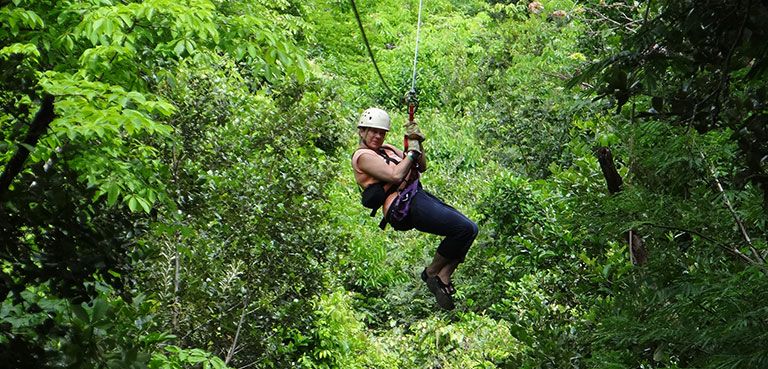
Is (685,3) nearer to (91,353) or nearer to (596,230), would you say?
(91,353)

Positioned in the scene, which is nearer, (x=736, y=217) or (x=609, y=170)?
(x=736, y=217)

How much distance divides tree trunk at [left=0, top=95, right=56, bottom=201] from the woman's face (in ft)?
10.1

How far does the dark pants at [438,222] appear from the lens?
5.87 meters

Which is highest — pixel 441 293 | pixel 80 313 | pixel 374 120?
pixel 80 313

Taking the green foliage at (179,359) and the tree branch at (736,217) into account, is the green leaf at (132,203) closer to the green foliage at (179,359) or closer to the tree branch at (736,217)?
the green foliage at (179,359)

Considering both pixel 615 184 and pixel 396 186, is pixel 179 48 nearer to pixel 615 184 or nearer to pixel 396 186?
pixel 396 186

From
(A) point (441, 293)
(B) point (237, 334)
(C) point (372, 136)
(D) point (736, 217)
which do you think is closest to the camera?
(D) point (736, 217)

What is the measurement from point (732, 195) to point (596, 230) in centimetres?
122

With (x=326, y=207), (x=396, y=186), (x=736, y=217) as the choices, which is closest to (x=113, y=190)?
(x=396, y=186)

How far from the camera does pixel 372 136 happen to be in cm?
579

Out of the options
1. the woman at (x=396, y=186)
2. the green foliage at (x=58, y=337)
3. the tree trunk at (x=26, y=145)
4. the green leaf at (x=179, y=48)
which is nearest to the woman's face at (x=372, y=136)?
the woman at (x=396, y=186)

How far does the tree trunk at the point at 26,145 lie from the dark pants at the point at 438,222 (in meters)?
3.27

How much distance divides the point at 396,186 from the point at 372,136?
0.33 meters

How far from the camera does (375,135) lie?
228 inches
